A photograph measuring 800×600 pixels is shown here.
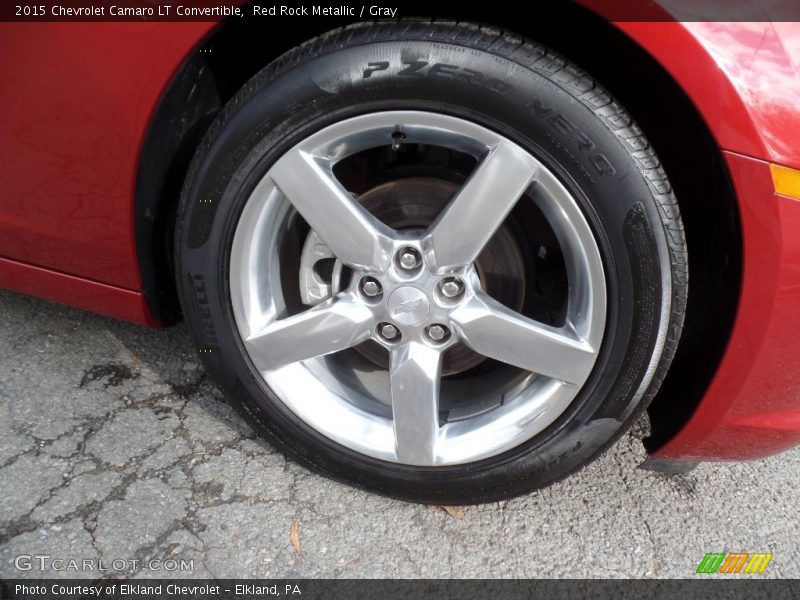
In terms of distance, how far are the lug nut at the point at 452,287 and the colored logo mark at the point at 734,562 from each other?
0.79 metres

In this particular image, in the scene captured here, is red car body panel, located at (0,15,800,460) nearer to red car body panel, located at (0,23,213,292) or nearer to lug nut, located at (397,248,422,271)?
red car body panel, located at (0,23,213,292)

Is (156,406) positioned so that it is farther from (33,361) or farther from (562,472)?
(562,472)

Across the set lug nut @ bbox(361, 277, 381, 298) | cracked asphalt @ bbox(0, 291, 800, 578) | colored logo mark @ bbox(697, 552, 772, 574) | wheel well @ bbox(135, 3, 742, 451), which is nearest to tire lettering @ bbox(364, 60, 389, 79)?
wheel well @ bbox(135, 3, 742, 451)

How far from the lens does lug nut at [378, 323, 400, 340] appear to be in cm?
149

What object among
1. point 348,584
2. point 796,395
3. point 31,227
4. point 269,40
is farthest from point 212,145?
point 796,395

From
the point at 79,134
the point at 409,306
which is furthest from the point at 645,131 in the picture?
the point at 79,134

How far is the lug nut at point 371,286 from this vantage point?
1.47 metres

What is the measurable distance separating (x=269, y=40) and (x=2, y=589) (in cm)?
120

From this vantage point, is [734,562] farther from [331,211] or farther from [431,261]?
[331,211]

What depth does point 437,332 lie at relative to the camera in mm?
1479

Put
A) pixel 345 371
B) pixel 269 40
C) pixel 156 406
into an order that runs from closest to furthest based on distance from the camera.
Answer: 1. pixel 269 40
2. pixel 345 371
3. pixel 156 406

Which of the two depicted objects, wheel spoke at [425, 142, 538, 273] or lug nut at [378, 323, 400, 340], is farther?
lug nut at [378, 323, 400, 340]

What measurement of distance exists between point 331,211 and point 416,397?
421mm

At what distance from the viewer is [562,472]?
1491mm
